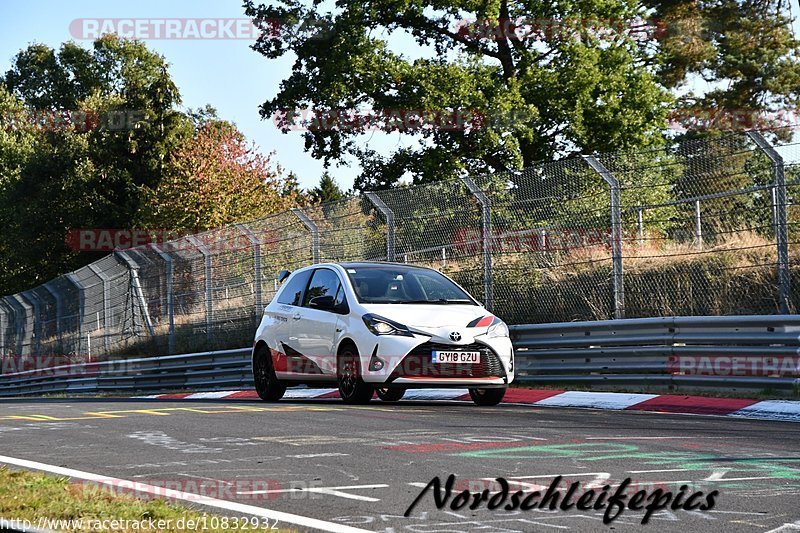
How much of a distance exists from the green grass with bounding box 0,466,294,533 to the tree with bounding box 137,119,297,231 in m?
37.7

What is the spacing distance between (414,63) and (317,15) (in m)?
4.34

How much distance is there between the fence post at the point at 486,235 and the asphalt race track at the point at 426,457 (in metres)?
4.25

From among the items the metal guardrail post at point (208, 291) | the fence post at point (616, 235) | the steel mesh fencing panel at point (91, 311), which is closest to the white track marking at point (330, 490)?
the fence post at point (616, 235)

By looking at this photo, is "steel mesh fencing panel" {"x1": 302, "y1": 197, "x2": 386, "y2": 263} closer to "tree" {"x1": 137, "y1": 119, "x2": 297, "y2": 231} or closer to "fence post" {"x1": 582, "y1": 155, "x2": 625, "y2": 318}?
"fence post" {"x1": 582, "y1": 155, "x2": 625, "y2": 318}

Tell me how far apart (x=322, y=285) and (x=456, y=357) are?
2.31 m

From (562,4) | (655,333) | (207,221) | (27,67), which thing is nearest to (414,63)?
(562,4)

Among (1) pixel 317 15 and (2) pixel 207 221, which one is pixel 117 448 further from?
(2) pixel 207 221

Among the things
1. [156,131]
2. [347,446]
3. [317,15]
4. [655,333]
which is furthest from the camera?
[156,131]

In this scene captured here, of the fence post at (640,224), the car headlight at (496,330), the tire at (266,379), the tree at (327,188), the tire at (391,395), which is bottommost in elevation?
the tire at (391,395)

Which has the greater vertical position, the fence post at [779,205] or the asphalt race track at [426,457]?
the fence post at [779,205]

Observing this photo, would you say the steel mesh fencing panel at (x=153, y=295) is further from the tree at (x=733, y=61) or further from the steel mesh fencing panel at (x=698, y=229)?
the tree at (x=733, y=61)

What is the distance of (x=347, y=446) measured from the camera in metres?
8.84

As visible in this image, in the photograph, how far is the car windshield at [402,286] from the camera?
13445mm

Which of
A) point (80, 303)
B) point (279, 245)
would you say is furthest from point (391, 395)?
point (80, 303)
